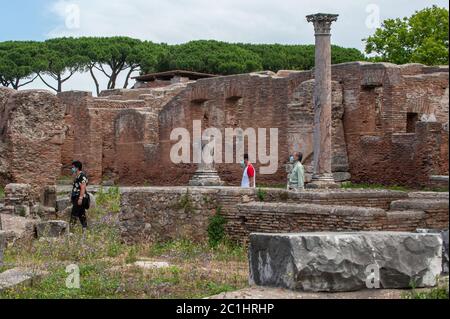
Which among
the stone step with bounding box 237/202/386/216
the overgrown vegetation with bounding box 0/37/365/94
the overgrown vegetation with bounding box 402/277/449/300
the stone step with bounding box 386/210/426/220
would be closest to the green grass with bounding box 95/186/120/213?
the stone step with bounding box 237/202/386/216

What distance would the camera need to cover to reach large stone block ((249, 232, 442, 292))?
23.9 ft

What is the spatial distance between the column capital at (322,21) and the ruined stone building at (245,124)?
10.3 feet

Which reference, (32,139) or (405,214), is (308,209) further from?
(32,139)

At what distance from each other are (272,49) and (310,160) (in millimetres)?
33302

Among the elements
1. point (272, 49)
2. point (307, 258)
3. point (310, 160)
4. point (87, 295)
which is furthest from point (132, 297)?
→ point (272, 49)

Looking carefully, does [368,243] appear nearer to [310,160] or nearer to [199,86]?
[310,160]

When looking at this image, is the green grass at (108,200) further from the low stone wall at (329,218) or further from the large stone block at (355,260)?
the large stone block at (355,260)

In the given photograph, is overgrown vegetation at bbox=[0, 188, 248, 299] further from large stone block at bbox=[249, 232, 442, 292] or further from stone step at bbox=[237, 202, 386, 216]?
large stone block at bbox=[249, 232, 442, 292]

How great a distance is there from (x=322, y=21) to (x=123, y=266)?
9.61 m

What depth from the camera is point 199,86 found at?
2638 cm

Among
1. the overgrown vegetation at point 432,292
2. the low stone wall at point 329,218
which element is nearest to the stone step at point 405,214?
the low stone wall at point 329,218

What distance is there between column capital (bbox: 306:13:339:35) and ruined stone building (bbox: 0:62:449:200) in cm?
313

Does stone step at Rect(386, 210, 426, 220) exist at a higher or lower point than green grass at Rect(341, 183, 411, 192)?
lower

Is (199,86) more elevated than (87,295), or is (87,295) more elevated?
(199,86)
